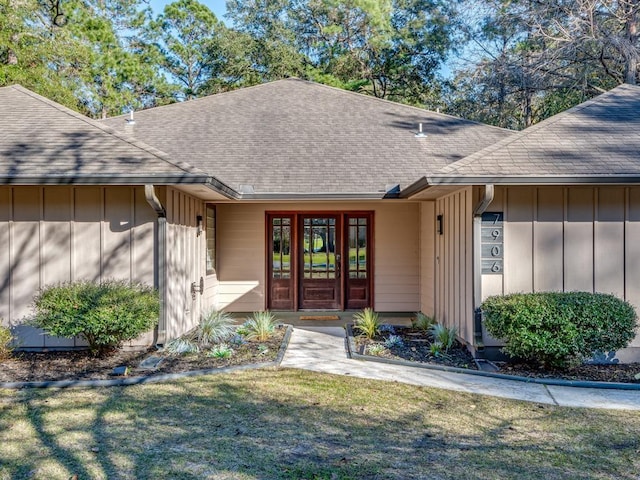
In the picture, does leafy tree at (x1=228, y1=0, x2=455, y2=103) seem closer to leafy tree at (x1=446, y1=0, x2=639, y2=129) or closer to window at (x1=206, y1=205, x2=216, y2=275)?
leafy tree at (x1=446, y1=0, x2=639, y2=129)

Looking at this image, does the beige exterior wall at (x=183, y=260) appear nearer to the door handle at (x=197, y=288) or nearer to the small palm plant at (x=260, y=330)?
the door handle at (x=197, y=288)

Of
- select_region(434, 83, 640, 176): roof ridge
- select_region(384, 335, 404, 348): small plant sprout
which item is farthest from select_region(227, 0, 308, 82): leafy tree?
select_region(384, 335, 404, 348): small plant sprout

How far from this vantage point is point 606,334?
548 centimetres

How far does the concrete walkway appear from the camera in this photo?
489 centimetres

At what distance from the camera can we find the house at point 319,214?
6.29 metres

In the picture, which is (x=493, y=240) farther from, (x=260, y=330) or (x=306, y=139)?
(x=306, y=139)

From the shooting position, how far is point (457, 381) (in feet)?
18.0

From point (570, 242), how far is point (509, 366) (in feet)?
5.82

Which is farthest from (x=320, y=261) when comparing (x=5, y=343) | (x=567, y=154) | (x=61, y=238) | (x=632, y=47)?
(x=632, y=47)

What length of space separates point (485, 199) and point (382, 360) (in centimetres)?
237

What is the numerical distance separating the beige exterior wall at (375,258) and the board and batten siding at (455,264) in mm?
1491

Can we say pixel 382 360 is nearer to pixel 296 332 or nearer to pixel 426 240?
pixel 296 332

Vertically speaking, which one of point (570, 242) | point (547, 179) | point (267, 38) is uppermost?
point (267, 38)

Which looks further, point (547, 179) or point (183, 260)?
point (183, 260)
